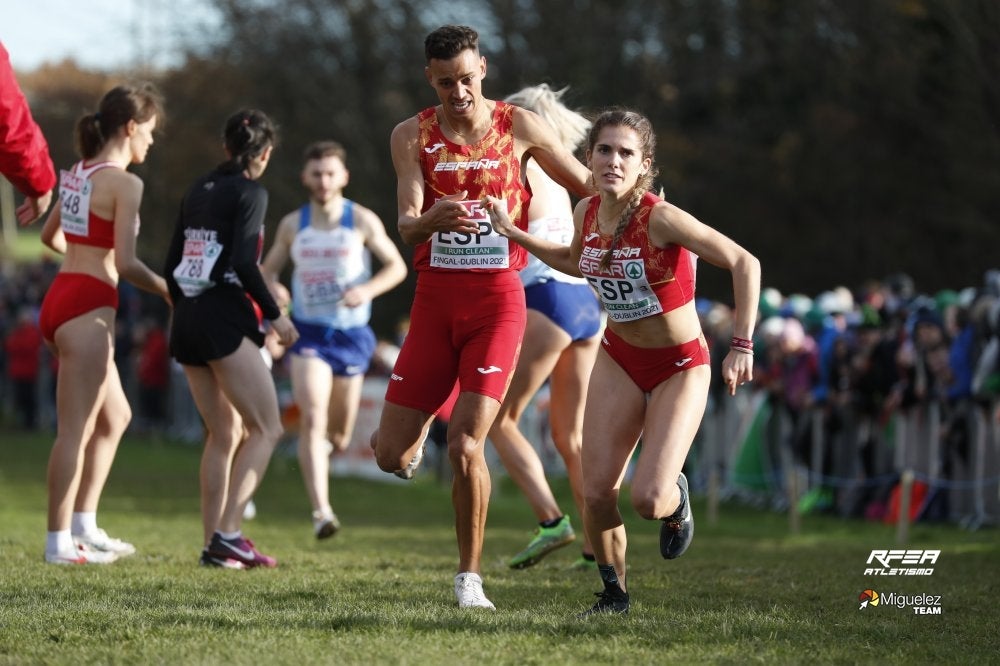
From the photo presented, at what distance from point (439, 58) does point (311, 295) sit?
417 cm

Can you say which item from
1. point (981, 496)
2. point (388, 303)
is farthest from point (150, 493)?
point (388, 303)

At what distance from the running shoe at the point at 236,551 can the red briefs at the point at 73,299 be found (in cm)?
147

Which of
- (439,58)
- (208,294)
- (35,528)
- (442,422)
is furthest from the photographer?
(442,422)

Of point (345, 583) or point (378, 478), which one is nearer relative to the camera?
point (345, 583)

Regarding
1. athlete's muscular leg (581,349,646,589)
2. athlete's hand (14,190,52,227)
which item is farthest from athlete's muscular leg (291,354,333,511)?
athlete's muscular leg (581,349,646,589)

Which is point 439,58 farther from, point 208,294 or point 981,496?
point 981,496

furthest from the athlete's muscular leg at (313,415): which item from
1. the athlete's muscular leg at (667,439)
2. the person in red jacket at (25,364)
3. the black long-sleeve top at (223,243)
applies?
the person in red jacket at (25,364)

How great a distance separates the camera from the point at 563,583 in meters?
8.06

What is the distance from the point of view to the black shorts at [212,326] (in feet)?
27.8

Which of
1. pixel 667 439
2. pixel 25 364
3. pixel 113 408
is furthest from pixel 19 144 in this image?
pixel 25 364

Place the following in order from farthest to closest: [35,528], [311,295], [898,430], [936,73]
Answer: [936,73] → [898,430] → [35,528] → [311,295]

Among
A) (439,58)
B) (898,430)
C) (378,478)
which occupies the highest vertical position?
(439,58)

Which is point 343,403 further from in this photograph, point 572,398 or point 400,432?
point 400,432

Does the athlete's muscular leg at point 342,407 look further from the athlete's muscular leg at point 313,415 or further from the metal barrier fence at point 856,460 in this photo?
the metal barrier fence at point 856,460
